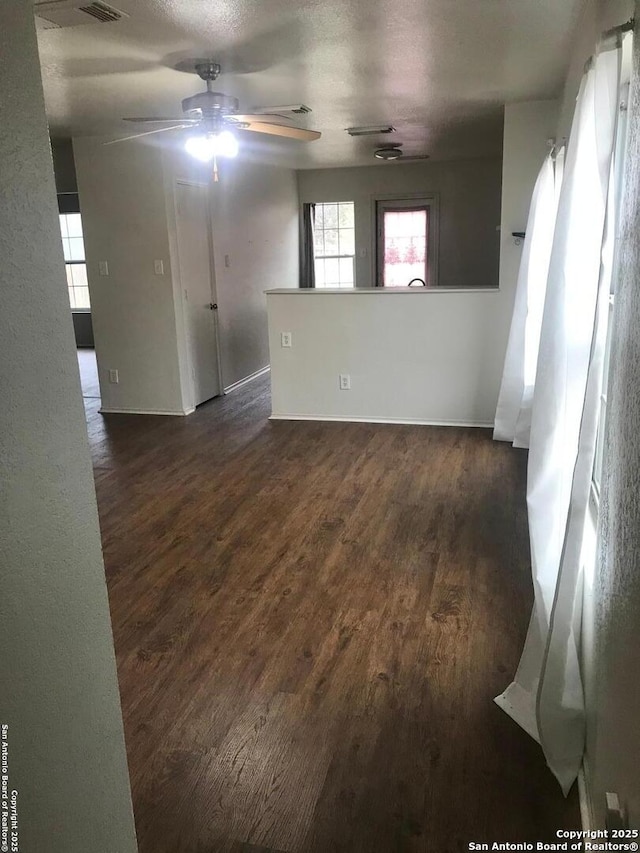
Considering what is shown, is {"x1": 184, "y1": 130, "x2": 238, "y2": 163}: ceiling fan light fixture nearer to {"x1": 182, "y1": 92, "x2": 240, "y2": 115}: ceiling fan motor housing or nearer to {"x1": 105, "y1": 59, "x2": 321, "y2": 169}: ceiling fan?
{"x1": 105, "y1": 59, "x2": 321, "y2": 169}: ceiling fan

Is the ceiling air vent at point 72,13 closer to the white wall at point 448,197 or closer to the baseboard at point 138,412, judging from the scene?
the baseboard at point 138,412

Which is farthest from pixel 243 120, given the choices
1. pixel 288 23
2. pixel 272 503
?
pixel 272 503

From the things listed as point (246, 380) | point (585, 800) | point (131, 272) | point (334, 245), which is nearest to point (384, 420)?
point (246, 380)

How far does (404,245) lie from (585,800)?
7.41 meters

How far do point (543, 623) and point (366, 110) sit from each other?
386 centimetres

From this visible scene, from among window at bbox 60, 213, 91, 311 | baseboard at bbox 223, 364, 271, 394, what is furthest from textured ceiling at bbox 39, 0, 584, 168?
window at bbox 60, 213, 91, 311

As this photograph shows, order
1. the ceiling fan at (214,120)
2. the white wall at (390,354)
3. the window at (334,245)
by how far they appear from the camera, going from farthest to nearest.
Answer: the window at (334,245) → the white wall at (390,354) → the ceiling fan at (214,120)

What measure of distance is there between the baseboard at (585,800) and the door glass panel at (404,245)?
7.16 meters

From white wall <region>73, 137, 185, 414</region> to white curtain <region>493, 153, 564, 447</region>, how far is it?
2.81m

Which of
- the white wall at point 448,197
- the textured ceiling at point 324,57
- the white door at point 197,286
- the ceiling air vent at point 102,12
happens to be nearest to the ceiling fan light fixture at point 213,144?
the textured ceiling at point 324,57

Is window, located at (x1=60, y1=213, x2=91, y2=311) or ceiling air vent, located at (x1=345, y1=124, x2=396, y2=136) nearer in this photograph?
ceiling air vent, located at (x1=345, y1=124, x2=396, y2=136)

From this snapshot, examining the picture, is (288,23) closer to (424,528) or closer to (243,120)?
(243,120)

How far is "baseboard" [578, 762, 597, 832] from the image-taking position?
159 centimetres

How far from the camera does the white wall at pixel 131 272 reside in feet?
17.9
